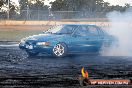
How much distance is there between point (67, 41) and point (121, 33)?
4456mm

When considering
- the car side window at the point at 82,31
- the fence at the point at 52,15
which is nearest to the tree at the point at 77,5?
the fence at the point at 52,15

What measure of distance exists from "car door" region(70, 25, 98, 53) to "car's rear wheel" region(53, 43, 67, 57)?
Result: 1.30 feet

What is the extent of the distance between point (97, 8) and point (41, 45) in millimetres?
67446

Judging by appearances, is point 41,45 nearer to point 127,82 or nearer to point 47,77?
point 47,77

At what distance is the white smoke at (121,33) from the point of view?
19.7m

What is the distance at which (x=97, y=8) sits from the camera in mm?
84188

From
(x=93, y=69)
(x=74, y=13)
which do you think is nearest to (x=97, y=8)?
(x=74, y=13)

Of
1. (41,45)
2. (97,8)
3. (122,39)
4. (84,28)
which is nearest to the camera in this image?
(41,45)

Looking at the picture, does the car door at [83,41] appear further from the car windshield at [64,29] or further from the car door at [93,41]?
the car windshield at [64,29]

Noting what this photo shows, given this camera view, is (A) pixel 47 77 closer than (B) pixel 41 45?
Yes

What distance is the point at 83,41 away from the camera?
18.4 metres

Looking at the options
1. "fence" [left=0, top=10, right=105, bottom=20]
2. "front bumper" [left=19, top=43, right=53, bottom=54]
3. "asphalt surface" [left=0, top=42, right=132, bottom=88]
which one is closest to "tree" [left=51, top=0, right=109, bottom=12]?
"fence" [left=0, top=10, right=105, bottom=20]

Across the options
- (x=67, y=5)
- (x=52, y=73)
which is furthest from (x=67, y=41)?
(x=67, y=5)

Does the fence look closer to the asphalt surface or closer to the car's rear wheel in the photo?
the car's rear wheel
